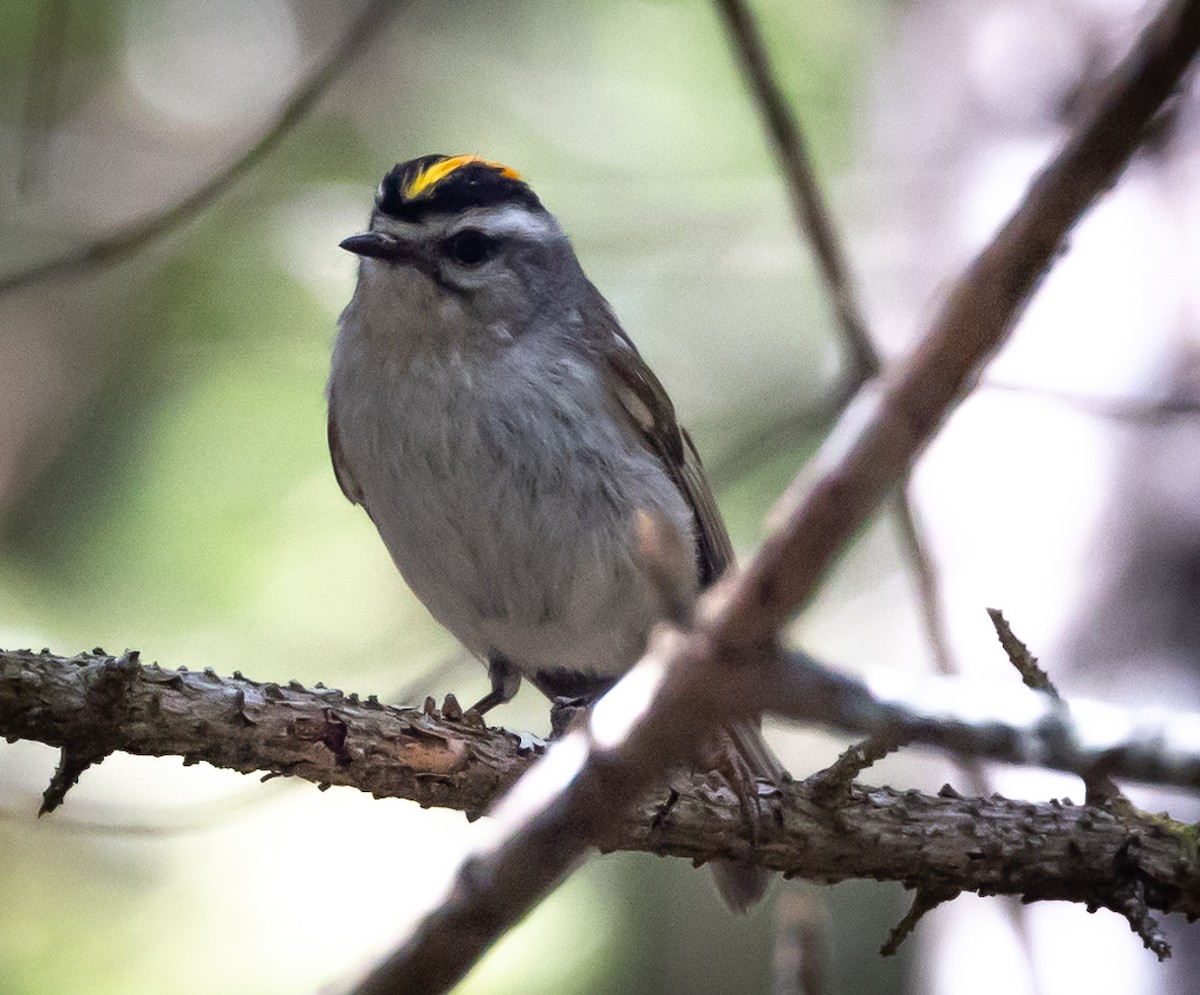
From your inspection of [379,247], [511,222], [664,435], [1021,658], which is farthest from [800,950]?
[511,222]

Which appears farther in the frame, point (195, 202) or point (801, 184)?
point (195, 202)

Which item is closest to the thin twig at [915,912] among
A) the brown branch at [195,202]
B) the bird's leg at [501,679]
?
the bird's leg at [501,679]

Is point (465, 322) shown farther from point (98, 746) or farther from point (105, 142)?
point (105, 142)

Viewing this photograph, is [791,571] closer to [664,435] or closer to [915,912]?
[915,912]

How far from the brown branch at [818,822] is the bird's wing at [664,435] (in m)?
1.30

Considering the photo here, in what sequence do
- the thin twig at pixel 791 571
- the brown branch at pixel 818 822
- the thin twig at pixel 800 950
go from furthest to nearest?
1. the thin twig at pixel 800 950
2. the brown branch at pixel 818 822
3. the thin twig at pixel 791 571

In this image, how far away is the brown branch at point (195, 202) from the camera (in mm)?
3789

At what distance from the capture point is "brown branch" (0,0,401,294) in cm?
379

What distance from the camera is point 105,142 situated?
6898 mm

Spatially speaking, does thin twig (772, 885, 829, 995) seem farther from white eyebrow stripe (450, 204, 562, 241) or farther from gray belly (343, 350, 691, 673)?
white eyebrow stripe (450, 204, 562, 241)

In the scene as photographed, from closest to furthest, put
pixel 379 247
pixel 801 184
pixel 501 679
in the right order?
pixel 801 184 < pixel 379 247 < pixel 501 679

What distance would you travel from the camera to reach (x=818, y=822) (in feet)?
10.5

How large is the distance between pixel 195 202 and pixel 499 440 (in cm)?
113

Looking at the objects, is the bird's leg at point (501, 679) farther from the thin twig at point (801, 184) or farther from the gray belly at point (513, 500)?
the thin twig at point (801, 184)
